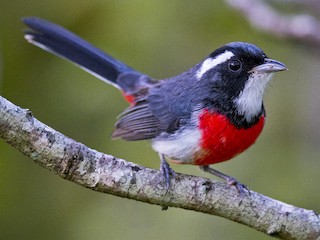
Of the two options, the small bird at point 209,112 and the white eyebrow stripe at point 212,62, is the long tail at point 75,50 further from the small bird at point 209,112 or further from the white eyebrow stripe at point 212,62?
the white eyebrow stripe at point 212,62

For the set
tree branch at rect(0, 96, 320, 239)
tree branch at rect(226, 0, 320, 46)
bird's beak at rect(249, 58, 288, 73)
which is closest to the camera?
tree branch at rect(0, 96, 320, 239)

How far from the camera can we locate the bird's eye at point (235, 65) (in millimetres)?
4480

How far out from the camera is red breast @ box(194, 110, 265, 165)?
14.5 ft

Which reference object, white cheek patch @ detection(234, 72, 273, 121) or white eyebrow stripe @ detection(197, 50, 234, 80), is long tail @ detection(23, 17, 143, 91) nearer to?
white eyebrow stripe @ detection(197, 50, 234, 80)

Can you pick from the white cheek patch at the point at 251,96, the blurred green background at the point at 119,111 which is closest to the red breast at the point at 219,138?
the white cheek patch at the point at 251,96

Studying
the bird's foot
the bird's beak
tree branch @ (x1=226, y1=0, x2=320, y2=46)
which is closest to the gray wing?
the bird's foot

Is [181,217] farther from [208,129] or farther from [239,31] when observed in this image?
[239,31]

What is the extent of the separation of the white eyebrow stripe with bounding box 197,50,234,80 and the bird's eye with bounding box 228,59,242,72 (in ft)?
0.13

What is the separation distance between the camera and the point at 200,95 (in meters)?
4.64

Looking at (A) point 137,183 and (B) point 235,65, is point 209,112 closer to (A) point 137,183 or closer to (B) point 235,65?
(B) point 235,65

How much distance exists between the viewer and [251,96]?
14.7 ft

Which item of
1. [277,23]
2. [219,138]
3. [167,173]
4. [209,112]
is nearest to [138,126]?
[209,112]

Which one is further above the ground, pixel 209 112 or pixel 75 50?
pixel 75 50

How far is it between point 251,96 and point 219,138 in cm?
34
